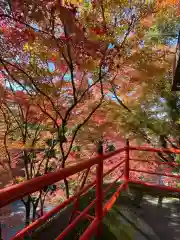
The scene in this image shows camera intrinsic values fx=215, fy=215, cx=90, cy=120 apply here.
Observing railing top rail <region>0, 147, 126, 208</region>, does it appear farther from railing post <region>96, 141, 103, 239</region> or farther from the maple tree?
the maple tree

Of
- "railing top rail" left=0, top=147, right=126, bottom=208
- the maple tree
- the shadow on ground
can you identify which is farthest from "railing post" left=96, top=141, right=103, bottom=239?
the maple tree

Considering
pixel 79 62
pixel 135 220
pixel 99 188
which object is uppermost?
pixel 79 62

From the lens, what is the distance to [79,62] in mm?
4434

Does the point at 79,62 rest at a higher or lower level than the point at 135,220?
higher

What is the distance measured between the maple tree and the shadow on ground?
1.06m

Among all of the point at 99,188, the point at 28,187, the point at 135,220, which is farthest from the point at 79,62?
the point at 28,187

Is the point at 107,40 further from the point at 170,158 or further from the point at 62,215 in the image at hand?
the point at 170,158

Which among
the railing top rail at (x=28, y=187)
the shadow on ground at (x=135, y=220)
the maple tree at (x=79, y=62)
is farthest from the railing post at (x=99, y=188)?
the maple tree at (x=79, y=62)

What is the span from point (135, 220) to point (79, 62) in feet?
10.1

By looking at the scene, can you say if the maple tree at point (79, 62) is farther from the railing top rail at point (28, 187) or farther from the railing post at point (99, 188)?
the railing top rail at point (28, 187)

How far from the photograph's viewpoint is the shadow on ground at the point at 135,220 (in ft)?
9.26

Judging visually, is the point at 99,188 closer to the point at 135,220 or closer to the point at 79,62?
the point at 135,220

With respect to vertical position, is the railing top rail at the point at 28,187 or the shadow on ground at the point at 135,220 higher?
the railing top rail at the point at 28,187

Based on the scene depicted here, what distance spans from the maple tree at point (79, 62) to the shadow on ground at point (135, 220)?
1.06 meters
